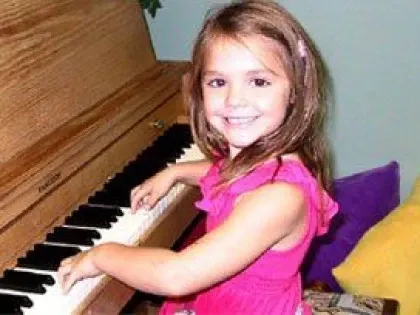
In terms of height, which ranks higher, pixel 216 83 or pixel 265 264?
pixel 216 83

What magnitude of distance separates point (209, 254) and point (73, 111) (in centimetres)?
55

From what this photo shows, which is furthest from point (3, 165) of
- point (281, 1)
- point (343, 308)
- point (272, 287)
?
point (281, 1)

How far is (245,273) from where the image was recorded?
1.39 metres

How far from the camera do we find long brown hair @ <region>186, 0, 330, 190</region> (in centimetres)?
133

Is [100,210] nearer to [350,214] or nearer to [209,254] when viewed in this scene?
[209,254]

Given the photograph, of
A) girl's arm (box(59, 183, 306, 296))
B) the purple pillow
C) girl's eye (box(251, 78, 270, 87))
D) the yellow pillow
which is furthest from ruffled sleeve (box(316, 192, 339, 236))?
the purple pillow

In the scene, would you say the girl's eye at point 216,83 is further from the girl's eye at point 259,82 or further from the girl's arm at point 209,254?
the girl's arm at point 209,254

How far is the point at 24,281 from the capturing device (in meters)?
1.29

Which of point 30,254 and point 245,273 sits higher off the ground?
point 30,254

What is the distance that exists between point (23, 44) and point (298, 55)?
21.5 inches

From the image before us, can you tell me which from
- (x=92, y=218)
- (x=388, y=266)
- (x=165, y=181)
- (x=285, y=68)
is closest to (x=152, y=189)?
(x=165, y=181)

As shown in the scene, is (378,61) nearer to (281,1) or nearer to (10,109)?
(281,1)

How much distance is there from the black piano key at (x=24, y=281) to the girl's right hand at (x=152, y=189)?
0.30 m

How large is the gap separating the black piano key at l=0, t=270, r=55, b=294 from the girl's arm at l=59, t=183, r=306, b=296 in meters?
0.03
